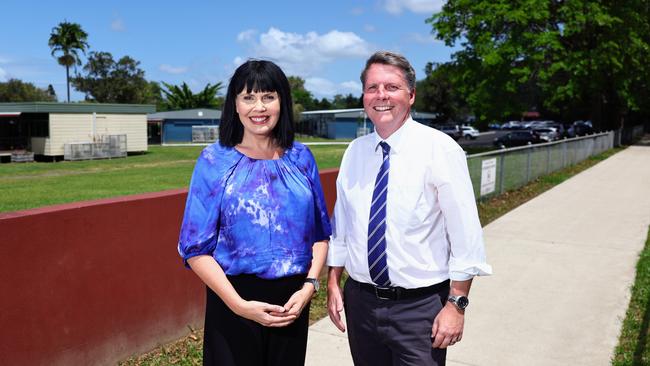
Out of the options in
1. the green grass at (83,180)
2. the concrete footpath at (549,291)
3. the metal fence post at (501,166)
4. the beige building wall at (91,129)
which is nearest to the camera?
the concrete footpath at (549,291)

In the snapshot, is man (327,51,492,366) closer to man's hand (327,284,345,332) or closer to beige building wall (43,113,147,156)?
man's hand (327,284,345,332)

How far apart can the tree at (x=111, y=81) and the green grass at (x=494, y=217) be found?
232ft

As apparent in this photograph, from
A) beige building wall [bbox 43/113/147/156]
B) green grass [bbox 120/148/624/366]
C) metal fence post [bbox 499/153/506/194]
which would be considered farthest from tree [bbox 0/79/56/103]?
metal fence post [bbox 499/153/506/194]

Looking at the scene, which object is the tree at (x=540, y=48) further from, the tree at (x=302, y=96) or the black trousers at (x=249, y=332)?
the tree at (x=302, y=96)

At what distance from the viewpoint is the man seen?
2262mm

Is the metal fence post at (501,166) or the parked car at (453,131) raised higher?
the parked car at (453,131)

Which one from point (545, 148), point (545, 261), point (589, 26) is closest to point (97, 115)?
point (545, 148)

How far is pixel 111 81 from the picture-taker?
81938 mm

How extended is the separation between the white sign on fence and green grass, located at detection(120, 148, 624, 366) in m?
0.30

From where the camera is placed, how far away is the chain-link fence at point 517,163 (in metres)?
11.1

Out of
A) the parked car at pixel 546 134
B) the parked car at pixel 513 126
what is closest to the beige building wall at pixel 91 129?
the parked car at pixel 546 134

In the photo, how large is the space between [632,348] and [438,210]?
3086mm

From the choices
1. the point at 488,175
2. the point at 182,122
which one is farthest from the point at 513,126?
the point at 488,175

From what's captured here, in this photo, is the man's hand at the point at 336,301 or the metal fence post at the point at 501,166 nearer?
the man's hand at the point at 336,301
